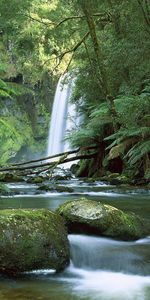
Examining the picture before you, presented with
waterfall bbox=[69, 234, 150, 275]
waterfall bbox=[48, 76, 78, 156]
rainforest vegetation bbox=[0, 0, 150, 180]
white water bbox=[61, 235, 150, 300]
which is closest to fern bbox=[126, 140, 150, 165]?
rainforest vegetation bbox=[0, 0, 150, 180]

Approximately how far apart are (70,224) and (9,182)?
26.5 ft

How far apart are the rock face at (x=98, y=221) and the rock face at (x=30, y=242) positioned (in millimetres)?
597

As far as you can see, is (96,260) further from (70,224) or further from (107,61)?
(107,61)

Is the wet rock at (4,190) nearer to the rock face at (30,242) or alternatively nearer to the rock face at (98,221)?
the rock face at (98,221)

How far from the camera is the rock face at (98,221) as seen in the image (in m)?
5.52

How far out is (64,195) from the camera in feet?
33.1

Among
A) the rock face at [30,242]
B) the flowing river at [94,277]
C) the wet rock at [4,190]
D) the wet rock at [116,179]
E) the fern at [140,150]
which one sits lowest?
the flowing river at [94,277]

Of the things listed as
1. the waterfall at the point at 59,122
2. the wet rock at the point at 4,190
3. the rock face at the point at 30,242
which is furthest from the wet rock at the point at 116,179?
the waterfall at the point at 59,122

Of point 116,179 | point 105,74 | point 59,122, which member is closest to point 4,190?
point 116,179

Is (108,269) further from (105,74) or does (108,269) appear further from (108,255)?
(105,74)

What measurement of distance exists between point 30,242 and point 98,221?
1.23 meters

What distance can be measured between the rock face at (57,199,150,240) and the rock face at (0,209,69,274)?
1.96 feet

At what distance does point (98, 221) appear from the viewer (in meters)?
5.54

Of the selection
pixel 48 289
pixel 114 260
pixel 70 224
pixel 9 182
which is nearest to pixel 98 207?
pixel 70 224
